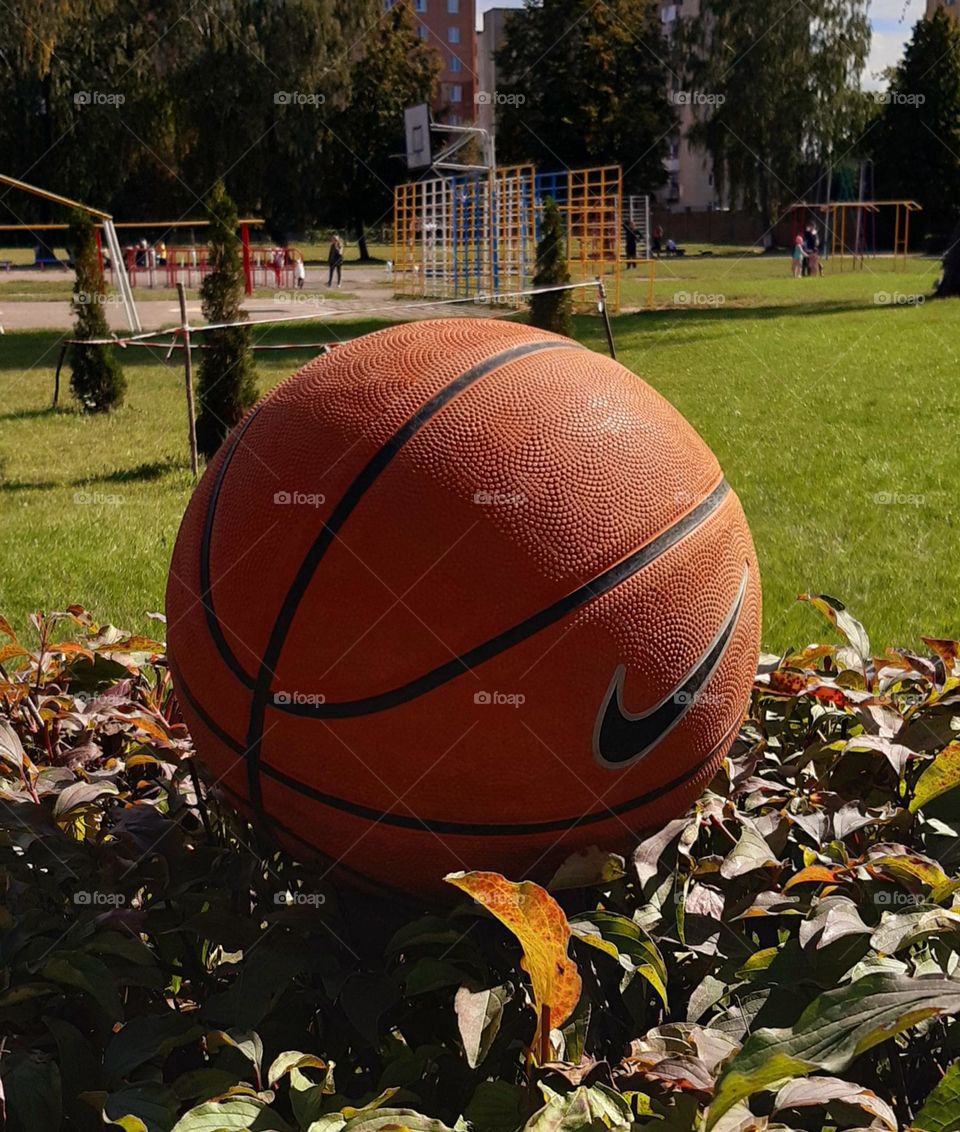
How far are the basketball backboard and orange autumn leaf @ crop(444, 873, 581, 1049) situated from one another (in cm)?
2977

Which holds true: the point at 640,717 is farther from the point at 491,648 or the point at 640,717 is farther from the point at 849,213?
the point at 849,213

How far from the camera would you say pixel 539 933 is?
7.55 ft

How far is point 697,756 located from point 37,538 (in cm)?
555

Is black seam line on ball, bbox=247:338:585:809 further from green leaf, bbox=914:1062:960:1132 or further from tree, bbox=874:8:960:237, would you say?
tree, bbox=874:8:960:237

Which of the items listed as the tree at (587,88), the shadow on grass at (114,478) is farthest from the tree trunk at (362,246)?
the shadow on grass at (114,478)

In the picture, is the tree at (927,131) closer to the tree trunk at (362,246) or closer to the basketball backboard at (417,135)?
the tree trunk at (362,246)

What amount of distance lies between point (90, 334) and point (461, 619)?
12942 mm

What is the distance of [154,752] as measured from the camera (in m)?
3.57

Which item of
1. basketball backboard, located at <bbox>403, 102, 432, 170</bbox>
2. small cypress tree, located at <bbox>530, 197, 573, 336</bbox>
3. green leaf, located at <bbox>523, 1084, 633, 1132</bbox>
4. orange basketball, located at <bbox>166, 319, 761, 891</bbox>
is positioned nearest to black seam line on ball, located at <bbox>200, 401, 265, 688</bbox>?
orange basketball, located at <bbox>166, 319, 761, 891</bbox>

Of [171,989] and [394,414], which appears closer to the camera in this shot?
[394,414]

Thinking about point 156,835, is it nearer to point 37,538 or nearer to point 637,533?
point 637,533

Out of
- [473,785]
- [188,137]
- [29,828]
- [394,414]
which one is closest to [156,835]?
[29,828]

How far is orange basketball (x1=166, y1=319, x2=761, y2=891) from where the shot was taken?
262cm

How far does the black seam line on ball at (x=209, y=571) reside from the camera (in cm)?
279
